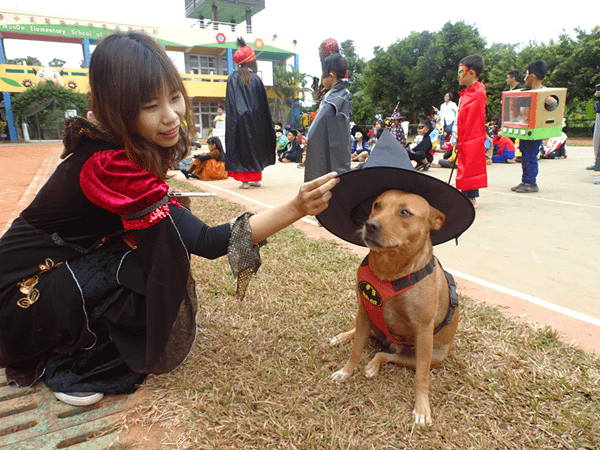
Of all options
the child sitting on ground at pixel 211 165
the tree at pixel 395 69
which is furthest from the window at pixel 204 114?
the child sitting on ground at pixel 211 165

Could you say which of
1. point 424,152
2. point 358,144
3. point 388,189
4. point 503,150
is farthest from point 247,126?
point 503,150

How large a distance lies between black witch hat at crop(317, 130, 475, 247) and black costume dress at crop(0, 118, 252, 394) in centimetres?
53

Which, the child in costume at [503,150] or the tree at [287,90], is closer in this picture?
the child in costume at [503,150]

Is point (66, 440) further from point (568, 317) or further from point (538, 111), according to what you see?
point (538, 111)

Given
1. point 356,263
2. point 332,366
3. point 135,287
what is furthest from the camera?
point 356,263

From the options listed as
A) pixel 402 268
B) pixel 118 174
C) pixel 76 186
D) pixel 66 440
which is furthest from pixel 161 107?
pixel 66 440

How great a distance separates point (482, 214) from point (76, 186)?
4925 mm

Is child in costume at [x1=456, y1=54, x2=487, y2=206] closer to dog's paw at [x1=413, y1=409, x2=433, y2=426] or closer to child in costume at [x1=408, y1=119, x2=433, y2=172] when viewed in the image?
dog's paw at [x1=413, y1=409, x2=433, y2=426]

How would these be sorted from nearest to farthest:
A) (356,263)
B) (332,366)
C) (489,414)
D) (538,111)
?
(489,414) < (332,366) < (356,263) < (538,111)

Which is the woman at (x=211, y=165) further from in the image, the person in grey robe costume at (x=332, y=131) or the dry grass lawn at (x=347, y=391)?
the dry grass lawn at (x=347, y=391)

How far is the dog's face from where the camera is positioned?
1.51 metres

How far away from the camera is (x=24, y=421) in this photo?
1.69 meters

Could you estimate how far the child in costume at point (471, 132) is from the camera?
523 centimetres

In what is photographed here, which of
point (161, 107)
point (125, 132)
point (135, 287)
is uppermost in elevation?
point (161, 107)
